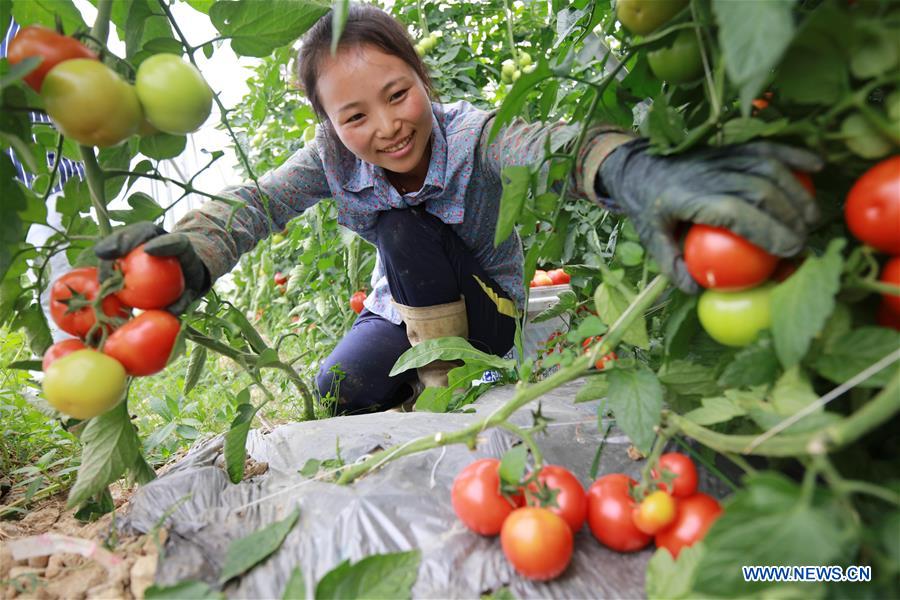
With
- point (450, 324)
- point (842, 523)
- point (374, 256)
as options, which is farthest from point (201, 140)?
point (842, 523)

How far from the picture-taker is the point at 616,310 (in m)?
0.83

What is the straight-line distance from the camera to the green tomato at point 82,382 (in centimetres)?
73

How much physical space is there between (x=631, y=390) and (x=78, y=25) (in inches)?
37.3

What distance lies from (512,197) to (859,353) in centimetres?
47

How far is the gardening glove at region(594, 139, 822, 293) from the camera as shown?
0.61 metres

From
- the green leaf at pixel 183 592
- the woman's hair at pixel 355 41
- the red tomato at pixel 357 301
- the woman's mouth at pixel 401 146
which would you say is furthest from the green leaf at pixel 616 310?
the red tomato at pixel 357 301

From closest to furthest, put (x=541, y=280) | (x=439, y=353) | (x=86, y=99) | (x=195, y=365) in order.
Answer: (x=86, y=99) → (x=195, y=365) → (x=439, y=353) → (x=541, y=280)

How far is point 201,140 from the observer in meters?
4.14

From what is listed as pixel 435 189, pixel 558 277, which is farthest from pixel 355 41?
pixel 558 277

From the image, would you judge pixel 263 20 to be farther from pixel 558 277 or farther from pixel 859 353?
pixel 558 277

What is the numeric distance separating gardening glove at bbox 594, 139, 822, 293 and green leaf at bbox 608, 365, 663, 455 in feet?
0.47

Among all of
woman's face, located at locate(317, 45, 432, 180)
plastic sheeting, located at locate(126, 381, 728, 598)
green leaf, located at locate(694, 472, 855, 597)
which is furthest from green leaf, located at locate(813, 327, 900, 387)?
woman's face, located at locate(317, 45, 432, 180)

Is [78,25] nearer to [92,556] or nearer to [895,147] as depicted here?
[92,556]

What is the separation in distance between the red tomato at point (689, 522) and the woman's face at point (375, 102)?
109 cm
